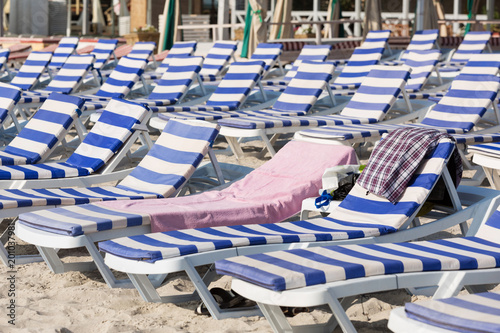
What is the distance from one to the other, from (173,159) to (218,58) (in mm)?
5865

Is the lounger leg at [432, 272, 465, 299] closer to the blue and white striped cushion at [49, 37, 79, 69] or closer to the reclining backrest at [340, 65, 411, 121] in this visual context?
the reclining backrest at [340, 65, 411, 121]

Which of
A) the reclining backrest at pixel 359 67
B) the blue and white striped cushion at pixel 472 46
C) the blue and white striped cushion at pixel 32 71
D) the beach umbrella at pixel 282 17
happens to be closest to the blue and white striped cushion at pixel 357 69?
the reclining backrest at pixel 359 67

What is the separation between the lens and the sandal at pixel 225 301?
3.22m

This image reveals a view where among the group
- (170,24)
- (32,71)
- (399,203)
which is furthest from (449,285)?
(170,24)

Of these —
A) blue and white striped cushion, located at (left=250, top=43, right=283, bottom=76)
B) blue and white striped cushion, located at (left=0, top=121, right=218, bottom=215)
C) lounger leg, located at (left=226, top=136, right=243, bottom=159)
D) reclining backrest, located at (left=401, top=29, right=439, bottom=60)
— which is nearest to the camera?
blue and white striped cushion, located at (left=0, top=121, right=218, bottom=215)

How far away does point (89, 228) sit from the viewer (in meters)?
3.45

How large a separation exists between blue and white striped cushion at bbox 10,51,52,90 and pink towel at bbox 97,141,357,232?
6.06 m

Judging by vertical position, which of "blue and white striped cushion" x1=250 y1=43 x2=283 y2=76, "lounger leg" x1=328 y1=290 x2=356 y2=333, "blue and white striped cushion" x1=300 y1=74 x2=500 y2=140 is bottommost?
"lounger leg" x1=328 y1=290 x2=356 y2=333

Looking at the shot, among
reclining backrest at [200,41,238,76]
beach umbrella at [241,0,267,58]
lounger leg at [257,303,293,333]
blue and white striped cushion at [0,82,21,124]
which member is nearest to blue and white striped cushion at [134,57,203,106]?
reclining backrest at [200,41,238,76]

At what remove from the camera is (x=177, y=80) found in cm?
826

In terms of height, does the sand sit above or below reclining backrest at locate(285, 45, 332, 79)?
below

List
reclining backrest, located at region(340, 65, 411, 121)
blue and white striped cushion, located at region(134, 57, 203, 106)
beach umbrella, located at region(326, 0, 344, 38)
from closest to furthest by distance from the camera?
1. reclining backrest, located at region(340, 65, 411, 121)
2. blue and white striped cushion, located at region(134, 57, 203, 106)
3. beach umbrella, located at region(326, 0, 344, 38)

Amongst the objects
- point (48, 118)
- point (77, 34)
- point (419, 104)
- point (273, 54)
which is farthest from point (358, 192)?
point (77, 34)

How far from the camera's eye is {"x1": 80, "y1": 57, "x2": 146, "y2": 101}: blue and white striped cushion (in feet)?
27.2
